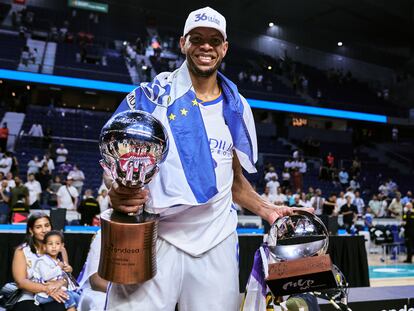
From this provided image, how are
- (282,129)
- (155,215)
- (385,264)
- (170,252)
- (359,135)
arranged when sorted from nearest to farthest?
(155,215) → (170,252) → (385,264) → (282,129) → (359,135)

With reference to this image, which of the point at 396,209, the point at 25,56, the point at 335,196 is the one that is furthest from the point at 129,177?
Answer: the point at 25,56

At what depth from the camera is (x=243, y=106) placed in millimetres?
1890

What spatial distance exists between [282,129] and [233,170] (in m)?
21.7

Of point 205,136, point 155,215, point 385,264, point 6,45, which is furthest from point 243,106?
point 6,45

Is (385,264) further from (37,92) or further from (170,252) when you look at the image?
(37,92)

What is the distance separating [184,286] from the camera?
1.65m

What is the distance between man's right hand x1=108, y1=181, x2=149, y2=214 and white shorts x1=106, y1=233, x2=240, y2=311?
0.96ft

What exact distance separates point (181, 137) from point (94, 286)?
1.47 m

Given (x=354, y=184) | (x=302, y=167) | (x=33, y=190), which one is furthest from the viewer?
(x=354, y=184)

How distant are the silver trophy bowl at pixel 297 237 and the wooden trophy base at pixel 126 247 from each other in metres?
0.55

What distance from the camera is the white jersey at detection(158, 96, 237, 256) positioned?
166 cm

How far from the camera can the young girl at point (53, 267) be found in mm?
3783

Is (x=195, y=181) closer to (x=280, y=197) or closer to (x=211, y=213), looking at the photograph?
(x=211, y=213)

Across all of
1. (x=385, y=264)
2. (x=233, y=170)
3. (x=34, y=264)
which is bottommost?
(x=385, y=264)
